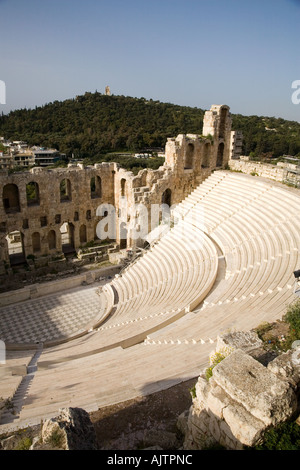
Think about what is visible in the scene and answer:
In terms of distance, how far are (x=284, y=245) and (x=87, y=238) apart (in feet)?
41.2

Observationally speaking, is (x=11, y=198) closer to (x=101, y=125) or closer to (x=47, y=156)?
(x=47, y=156)

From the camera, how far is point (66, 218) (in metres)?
20.8

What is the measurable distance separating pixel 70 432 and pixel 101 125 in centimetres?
4889

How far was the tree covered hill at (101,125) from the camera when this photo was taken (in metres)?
46.7

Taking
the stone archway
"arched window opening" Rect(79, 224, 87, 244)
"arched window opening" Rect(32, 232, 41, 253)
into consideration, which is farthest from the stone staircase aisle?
the stone archway

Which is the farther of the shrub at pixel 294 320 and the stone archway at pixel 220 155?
the stone archway at pixel 220 155

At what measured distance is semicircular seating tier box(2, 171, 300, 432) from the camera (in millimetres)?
8297

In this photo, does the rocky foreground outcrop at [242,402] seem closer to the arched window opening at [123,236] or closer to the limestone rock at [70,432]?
the limestone rock at [70,432]

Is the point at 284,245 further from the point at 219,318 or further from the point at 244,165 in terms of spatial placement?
the point at 244,165

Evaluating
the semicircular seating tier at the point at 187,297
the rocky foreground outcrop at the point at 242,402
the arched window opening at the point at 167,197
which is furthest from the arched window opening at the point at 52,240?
the rocky foreground outcrop at the point at 242,402

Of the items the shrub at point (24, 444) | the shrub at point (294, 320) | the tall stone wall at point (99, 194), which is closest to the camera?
the shrub at point (24, 444)

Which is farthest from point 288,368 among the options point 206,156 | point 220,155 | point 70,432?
point 220,155

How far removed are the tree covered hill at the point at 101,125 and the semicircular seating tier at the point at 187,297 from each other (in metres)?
22.9
